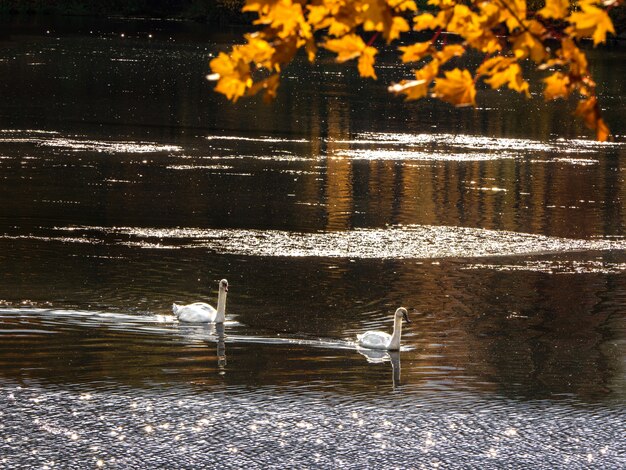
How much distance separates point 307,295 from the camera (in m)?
17.2

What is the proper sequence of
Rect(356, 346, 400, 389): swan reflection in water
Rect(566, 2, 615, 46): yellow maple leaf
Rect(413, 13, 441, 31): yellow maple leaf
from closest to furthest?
Rect(566, 2, 615, 46): yellow maple leaf < Rect(413, 13, 441, 31): yellow maple leaf < Rect(356, 346, 400, 389): swan reflection in water

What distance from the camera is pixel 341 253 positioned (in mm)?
19922

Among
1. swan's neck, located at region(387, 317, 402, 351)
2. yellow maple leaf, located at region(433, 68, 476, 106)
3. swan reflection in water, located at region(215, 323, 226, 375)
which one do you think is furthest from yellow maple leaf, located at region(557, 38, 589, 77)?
swan's neck, located at region(387, 317, 402, 351)

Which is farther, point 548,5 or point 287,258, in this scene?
point 287,258

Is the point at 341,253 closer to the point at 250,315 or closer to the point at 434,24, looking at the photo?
the point at 250,315

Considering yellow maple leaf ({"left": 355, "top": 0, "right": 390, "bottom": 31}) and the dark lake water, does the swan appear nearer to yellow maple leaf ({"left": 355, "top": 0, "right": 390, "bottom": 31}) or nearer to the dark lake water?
the dark lake water

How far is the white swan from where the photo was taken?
1512 centimetres

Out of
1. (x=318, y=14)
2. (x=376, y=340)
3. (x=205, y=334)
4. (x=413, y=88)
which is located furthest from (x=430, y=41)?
(x=205, y=334)

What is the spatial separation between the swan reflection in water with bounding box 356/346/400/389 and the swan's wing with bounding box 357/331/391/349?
0.15 feet

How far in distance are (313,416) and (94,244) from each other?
8.44 m

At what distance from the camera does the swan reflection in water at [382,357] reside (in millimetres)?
13984

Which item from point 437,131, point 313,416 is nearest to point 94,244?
point 313,416

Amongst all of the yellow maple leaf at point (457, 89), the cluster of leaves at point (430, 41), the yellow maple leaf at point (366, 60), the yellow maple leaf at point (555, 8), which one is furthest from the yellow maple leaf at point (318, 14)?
the yellow maple leaf at point (555, 8)

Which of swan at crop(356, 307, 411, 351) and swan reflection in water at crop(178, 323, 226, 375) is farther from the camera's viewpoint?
swan reflection in water at crop(178, 323, 226, 375)
